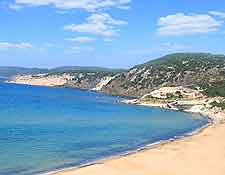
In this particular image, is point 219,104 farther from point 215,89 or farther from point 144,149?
point 144,149

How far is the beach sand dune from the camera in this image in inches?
1471

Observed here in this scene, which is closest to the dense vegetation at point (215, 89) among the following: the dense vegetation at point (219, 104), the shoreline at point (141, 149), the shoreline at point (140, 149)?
the dense vegetation at point (219, 104)

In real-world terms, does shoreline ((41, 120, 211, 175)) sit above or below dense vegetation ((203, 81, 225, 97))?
below

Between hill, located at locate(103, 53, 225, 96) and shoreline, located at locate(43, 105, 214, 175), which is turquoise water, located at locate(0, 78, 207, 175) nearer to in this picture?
shoreline, located at locate(43, 105, 214, 175)

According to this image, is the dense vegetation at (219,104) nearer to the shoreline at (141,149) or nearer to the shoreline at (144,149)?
the shoreline at (144,149)

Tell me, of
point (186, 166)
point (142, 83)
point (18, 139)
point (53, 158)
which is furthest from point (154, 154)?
point (142, 83)

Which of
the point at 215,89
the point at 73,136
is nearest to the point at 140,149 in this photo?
the point at 73,136

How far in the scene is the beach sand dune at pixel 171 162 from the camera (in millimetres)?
37356

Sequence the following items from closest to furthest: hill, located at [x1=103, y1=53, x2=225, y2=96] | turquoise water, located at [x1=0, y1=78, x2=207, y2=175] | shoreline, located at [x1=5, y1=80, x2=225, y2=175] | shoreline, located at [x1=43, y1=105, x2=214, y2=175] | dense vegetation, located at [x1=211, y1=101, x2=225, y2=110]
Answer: shoreline, located at [x1=5, y1=80, x2=225, y2=175] < shoreline, located at [x1=43, y1=105, x2=214, y2=175] < turquoise water, located at [x1=0, y1=78, x2=207, y2=175] < dense vegetation, located at [x1=211, y1=101, x2=225, y2=110] < hill, located at [x1=103, y1=53, x2=225, y2=96]

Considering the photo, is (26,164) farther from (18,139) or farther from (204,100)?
(204,100)

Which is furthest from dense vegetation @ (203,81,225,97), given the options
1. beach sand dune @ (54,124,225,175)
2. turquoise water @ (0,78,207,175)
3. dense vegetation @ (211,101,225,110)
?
beach sand dune @ (54,124,225,175)

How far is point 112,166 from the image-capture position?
3912 centimetres

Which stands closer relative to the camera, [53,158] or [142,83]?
[53,158]

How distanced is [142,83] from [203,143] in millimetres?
119859
